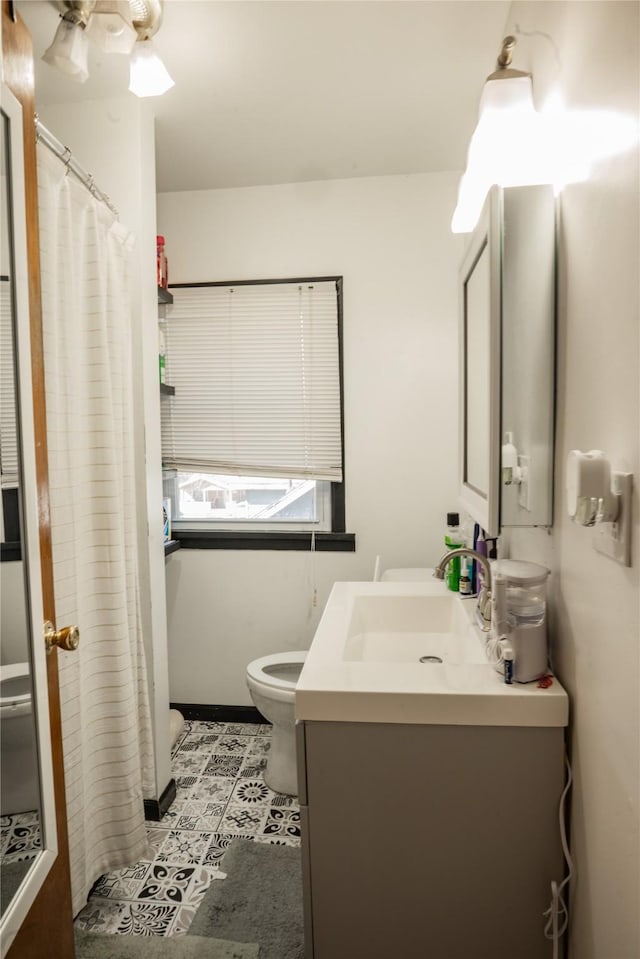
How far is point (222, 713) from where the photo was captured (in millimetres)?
2596

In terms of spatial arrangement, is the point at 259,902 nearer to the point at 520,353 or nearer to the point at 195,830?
the point at 195,830

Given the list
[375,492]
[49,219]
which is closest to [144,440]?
[49,219]

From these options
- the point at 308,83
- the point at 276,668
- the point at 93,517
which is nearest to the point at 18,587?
the point at 93,517

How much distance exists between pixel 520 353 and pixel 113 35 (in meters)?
1.27

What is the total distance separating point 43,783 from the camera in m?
1.00

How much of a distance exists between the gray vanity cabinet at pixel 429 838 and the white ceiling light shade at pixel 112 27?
1689 mm

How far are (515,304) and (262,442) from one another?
157cm

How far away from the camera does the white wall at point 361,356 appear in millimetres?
2385

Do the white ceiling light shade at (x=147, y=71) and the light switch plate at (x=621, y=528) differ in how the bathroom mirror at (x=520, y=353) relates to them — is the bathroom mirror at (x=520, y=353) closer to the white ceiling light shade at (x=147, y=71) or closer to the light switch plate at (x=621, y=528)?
the light switch plate at (x=621, y=528)

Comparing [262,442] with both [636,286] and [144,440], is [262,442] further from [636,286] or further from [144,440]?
[636,286]

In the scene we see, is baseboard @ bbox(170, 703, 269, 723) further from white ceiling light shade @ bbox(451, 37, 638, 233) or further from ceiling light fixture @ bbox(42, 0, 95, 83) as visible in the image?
ceiling light fixture @ bbox(42, 0, 95, 83)

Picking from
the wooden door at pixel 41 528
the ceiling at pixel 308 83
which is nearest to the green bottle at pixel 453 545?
the wooden door at pixel 41 528

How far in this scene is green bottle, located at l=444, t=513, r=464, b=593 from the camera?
1.79 meters

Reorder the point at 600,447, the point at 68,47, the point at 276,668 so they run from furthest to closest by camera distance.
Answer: the point at 276,668 → the point at 68,47 → the point at 600,447
